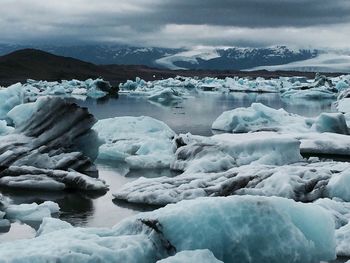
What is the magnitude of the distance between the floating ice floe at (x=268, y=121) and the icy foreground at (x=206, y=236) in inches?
529

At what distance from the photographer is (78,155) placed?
45.6 ft

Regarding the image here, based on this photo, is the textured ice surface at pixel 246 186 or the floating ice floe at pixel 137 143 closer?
the textured ice surface at pixel 246 186

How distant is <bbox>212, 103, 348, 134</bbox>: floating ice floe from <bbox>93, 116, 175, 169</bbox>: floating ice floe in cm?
381

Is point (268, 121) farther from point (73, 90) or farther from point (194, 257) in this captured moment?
point (73, 90)

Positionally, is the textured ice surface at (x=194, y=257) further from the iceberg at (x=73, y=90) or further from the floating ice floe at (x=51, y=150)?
the iceberg at (x=73, y=90)

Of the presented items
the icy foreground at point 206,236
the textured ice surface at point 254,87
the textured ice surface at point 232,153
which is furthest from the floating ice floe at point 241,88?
the icy foreground at point 206,236

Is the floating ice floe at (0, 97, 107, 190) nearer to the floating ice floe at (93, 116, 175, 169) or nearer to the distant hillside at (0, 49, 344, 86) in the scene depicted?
the floating ice floe at (93, 116, 175, 169)

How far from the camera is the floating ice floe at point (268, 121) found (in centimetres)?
2036

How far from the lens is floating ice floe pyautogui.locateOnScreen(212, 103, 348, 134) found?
2036 cm

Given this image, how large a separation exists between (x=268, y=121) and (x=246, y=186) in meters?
12.8

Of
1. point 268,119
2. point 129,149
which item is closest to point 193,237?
point 129,149

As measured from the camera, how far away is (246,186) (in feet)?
36.5

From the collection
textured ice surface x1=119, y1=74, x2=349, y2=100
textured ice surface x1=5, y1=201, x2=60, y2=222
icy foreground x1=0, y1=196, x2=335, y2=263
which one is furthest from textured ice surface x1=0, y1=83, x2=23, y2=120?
textured ice surface x1=119, y1=74, x2=349, y2=100

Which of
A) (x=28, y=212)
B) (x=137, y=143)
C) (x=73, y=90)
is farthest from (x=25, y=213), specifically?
(x=73, y=90)
